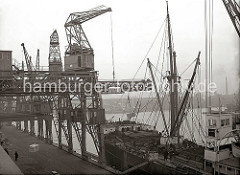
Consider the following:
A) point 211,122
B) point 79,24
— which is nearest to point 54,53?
point 79,24

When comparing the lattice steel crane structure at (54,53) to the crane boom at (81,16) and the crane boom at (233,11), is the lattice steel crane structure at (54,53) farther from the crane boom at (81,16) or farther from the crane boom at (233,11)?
the crane boom at (233,11)

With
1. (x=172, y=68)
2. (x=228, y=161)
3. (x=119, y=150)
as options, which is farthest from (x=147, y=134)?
(x=228, y=161)

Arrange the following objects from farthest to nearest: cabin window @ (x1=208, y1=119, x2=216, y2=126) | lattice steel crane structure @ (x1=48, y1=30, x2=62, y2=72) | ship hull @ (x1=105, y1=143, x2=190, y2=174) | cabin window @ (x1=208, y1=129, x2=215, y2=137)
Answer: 1. lattice steel crane structure @ (x1=48, y1=30, x2=62, y2=72)
2. ship hull @ (x1=105, y1=143, x2=190, y2=174)
3. cabin window @ (x1=208, y1=119, x2=216, y2=126)
4. cabin window @ (x1=208, y1=129, x2=215, y2=137)

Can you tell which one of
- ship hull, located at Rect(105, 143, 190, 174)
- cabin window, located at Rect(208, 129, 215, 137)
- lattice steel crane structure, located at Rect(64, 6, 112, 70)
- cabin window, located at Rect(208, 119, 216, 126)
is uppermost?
lattice steel crane structure, located at Rect(64, 6, 112, 70)

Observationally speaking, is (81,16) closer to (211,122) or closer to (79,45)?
(79,45)

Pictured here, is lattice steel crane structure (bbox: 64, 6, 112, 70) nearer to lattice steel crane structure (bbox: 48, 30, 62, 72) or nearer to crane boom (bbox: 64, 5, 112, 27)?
crane boom (bbox: 64, 5, 112, 27)

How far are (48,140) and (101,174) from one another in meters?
25.6

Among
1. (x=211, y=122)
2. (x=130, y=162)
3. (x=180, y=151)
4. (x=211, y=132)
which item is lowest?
(x=130, y=162)

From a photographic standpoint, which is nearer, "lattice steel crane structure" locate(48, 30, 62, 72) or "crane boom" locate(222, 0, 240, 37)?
"crane boom" locate(222, 0, 240, 37)

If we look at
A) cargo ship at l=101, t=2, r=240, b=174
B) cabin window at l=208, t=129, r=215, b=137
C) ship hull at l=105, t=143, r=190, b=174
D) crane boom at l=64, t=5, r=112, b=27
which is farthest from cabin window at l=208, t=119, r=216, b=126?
crane boom at l=64, t=5, r=112, b=27

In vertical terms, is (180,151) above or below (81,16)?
below

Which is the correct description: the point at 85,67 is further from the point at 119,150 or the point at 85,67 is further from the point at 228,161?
the point at 228,161

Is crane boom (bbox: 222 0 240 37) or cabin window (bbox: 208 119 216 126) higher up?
crane boom (bbox: 222 0 240 37)

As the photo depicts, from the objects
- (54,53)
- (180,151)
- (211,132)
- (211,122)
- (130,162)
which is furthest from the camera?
(54,53)
